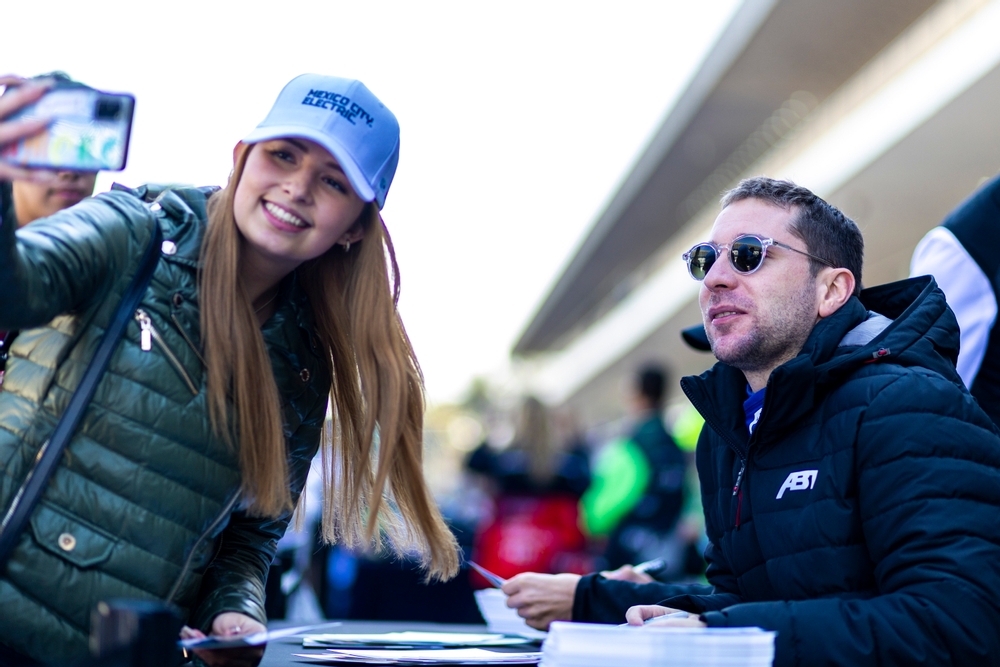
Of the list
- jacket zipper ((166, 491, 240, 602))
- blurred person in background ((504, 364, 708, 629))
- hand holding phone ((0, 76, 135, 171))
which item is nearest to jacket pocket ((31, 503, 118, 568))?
jacket zipper ((166, 491, 240, 602))

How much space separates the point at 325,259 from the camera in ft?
6.84

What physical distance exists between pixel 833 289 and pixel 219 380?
136 cm

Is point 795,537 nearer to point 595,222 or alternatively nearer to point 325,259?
point 325,259

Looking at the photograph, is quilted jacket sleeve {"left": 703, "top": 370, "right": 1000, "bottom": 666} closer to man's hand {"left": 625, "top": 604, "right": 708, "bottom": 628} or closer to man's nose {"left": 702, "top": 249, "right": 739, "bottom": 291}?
man's hand {"left": 625, "top": 604, "right": 708, "bottom": 628}

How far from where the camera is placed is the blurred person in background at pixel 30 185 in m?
1.33

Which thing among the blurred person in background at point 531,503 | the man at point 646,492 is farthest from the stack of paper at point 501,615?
the man at point 646,492

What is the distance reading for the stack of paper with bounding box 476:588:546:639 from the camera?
7.97 feet

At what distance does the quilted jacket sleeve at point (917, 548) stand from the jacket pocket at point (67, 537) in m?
1.01

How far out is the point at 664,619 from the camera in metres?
1.59

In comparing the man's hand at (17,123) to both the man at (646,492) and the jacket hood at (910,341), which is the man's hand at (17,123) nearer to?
the jacket hood at (910,341)

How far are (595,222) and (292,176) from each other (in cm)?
2977

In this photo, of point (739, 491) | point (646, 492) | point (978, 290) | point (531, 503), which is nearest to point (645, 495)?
point (646, 492)

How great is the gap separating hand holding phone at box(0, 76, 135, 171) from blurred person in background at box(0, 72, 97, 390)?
0.01 m

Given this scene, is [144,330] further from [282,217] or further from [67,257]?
[282,217]
